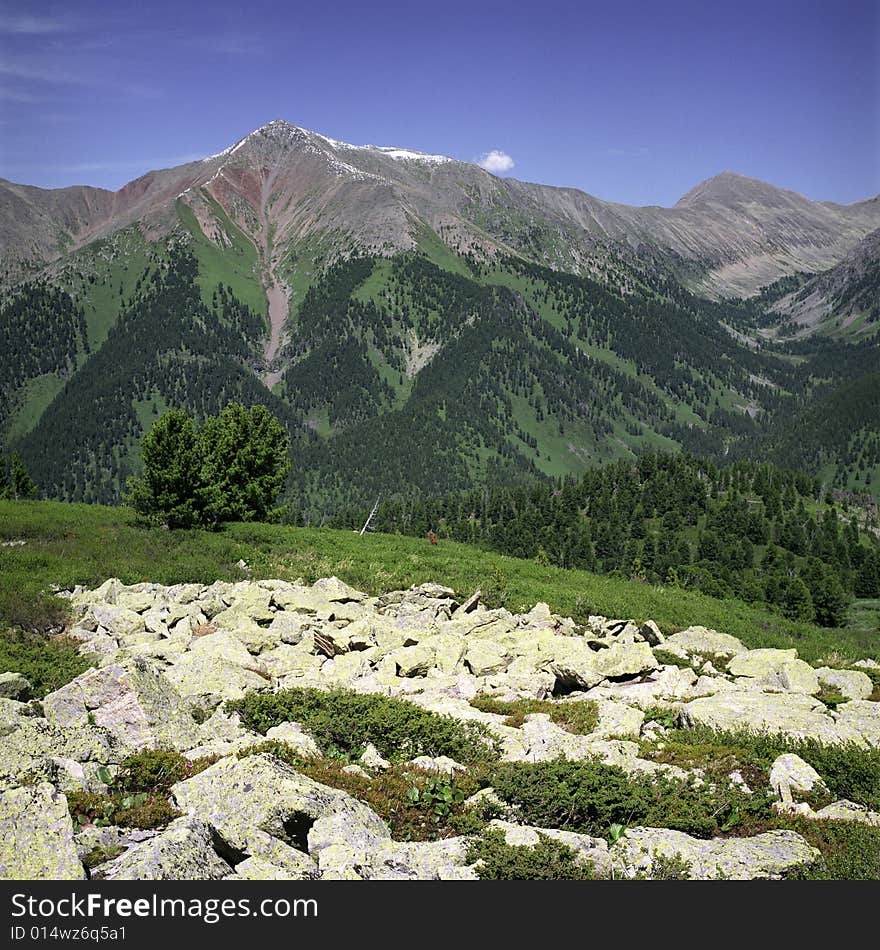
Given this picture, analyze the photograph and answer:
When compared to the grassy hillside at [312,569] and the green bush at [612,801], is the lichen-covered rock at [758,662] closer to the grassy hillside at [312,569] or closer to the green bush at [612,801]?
the grassy hillside at [312,569]

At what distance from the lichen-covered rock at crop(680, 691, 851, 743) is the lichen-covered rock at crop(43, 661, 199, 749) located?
1130 cm

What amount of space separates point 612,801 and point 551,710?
5836 mm

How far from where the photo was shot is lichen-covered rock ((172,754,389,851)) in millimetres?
9391

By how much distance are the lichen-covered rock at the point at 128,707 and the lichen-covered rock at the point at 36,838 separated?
3.63 m

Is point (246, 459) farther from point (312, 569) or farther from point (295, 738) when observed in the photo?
point (295, 738)

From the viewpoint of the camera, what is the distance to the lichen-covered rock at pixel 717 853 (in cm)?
898

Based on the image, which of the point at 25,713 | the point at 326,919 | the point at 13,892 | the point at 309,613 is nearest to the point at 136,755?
the point at 25,713

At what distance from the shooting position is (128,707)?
43.3 ft

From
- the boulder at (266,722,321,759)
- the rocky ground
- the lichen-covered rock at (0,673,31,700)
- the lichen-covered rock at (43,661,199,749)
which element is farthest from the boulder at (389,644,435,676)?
the lichen-covered rock at (0,673,31,700)

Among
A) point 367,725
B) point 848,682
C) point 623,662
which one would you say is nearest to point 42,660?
point 367,725

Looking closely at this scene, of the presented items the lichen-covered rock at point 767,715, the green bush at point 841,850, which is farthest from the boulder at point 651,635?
the green bush at point 841,850

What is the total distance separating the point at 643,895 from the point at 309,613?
19995 mm

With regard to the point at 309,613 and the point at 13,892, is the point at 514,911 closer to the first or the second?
the point at 13,892

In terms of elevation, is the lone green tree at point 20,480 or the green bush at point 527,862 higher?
the green bush at point 527,862
